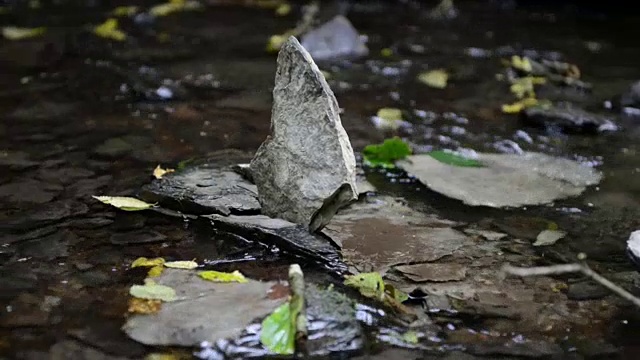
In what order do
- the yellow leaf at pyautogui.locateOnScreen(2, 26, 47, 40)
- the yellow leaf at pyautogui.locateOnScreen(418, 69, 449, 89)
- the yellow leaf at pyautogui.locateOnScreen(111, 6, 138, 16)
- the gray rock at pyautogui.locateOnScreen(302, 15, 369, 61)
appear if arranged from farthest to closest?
the yellow leaf at pyautogui.locateOnScreen(111, 6, 138, 16)
the yellow leaf at pyautogui.locateOnScreen(2, 26, 47, 40)
the gray rock at pyautogui.locateOnScreen(302, 15, 369, 61)
the yellow leaf at pyautogui.locateOnScreen(418, 69, 449, 89)

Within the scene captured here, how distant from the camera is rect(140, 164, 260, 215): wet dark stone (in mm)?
2570

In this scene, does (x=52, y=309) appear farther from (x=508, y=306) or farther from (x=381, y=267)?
(x=508, y=306)

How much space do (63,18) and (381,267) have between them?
15.0 ft

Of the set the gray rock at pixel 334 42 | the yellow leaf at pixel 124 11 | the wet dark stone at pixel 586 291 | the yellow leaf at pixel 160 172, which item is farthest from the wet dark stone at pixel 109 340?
the yellow leaf at pixel 124 11

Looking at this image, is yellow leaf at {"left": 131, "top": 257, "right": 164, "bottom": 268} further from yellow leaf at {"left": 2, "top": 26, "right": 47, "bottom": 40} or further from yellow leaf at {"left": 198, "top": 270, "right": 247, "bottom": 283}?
yellow leaf at {"left": 2, "top": 26, "right": 47, "bottom": 40}

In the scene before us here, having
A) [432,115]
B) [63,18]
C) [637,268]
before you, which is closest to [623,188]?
[637,268]

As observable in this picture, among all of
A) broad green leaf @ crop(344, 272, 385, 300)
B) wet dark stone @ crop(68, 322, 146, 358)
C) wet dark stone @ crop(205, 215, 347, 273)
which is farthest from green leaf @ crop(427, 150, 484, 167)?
wet dark stone @ crop(68, 322, 146, 358)

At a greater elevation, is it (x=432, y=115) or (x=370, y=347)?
(x=432, y=115)

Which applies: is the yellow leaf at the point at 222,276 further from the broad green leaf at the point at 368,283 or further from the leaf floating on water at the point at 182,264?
the broad green leaf at the point at 368,283

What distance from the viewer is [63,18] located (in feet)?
19.7

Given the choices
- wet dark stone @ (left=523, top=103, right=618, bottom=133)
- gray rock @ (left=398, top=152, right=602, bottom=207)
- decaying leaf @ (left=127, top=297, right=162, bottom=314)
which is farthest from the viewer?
wet dark stone @ (left=523, top=103, right=618, bottom=133)

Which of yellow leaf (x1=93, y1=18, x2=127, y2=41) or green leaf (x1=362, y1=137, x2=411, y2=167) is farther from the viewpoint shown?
yellow leaf (x1=93, y1=18, x2=127, y2=41)

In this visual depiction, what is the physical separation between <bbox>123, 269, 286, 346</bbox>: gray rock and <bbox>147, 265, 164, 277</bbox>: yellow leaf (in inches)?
A: 1.5

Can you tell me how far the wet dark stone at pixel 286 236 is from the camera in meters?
2.28
